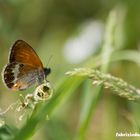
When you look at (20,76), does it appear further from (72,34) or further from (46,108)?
(72,34)

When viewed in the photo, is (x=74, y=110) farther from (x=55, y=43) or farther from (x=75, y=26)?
(x=75, y=26)

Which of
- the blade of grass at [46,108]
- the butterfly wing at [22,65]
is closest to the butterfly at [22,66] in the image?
the butterfly wing at [22,65]

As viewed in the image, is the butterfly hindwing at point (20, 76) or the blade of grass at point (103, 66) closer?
the blade of grass at point (103, 66)

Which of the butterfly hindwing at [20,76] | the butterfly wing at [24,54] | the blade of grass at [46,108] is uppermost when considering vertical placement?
the butterfly wing at [24,54]

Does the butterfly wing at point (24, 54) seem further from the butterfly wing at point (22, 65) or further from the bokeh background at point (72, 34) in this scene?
the bokeh background at point (72, 34)

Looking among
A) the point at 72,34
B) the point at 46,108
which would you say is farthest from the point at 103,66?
the point at 72,34

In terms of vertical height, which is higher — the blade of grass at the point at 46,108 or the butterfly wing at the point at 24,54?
the butterfly wing at the point at 24,54

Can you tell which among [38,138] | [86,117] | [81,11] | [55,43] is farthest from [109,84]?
[81,11]
